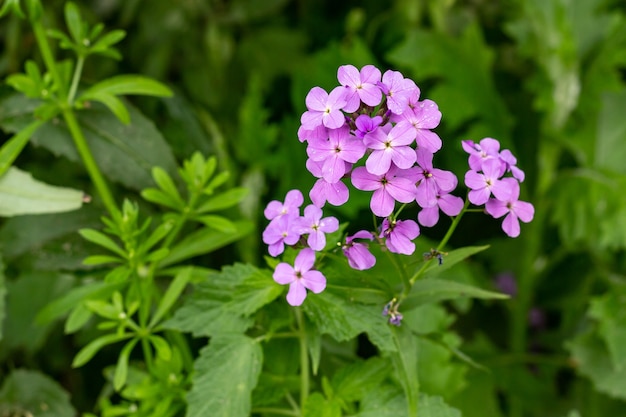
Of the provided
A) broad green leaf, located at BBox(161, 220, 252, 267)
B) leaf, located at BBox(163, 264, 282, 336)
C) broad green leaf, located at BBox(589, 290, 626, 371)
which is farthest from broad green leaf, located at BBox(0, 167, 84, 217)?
broad green leaf, located at BBox(589, 290, 626, 371)

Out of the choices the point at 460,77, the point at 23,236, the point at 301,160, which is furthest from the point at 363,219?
the point at 23,236

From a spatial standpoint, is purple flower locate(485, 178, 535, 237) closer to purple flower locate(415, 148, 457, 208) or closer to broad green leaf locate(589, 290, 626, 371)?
purple flower locate(415, 148, 457, 208)

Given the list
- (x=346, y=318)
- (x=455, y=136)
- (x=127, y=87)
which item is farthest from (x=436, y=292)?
(x=455, y=136)

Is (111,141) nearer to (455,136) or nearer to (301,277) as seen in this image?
(301,277)

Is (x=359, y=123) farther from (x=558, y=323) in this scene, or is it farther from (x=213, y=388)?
(x=558, y=323)

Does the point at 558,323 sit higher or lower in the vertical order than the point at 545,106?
lower

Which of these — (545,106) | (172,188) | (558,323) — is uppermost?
(172,188)

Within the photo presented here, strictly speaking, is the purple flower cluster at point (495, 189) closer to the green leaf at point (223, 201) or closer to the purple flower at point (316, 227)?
the purple flower at point (316, 227)
